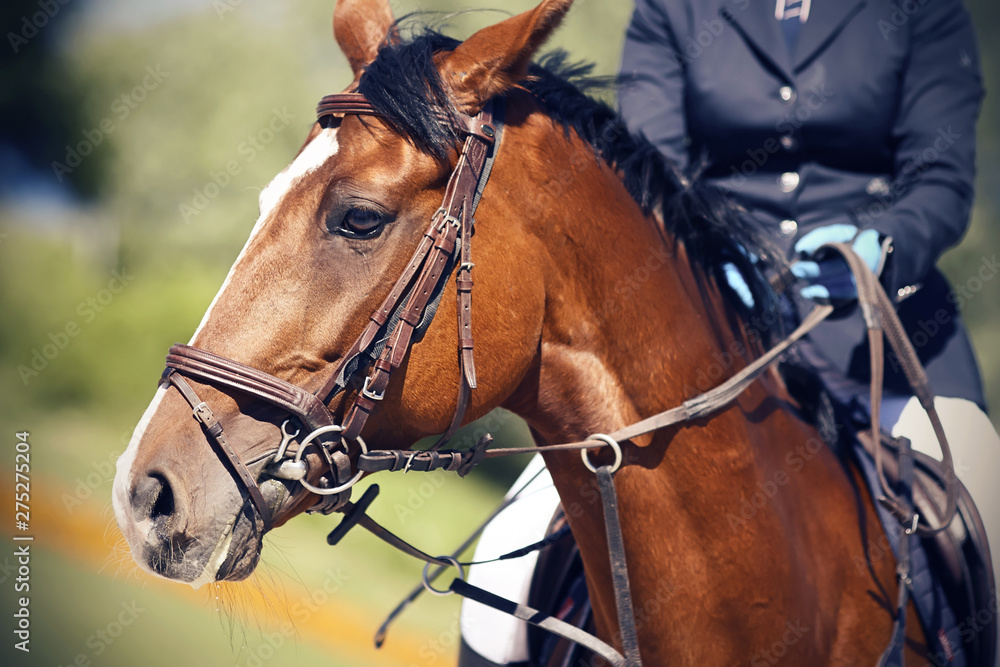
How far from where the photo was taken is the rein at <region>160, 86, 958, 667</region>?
3.92ft

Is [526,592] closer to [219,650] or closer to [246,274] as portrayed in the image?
[246,274]

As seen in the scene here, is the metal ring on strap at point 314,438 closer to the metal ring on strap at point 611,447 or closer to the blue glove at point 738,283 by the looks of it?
the metal ring on strap at point 611,447

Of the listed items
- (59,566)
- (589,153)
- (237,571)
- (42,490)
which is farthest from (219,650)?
(589,153)

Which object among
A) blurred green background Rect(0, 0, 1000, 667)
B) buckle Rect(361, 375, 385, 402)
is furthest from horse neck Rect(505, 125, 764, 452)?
blurred green background Rect(0, 0, 1000, 667)

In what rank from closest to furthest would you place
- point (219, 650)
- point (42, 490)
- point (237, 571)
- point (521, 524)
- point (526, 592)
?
point (237, 571), point (526, 592), point (521, 524), point (219, 650), point (42, 490)

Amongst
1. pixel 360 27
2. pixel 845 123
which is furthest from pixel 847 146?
pixel 360 27

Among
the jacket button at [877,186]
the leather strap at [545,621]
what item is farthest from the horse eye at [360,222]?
the jacket button at [877,186]

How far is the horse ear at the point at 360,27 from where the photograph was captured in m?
1.65

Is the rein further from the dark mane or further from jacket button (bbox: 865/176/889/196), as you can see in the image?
jacket button (bbox: 865/176/889/196)

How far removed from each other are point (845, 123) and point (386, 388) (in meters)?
1.82

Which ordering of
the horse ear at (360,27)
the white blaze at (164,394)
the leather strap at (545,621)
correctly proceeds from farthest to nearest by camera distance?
1. the horse ear at (360,27)
2. the leather strap at (545,621)
3. the white blaze at (164,394)

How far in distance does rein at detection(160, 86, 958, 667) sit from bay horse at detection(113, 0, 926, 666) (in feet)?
0.06

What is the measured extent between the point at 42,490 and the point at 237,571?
20.0ft

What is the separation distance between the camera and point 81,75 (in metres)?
6.93
